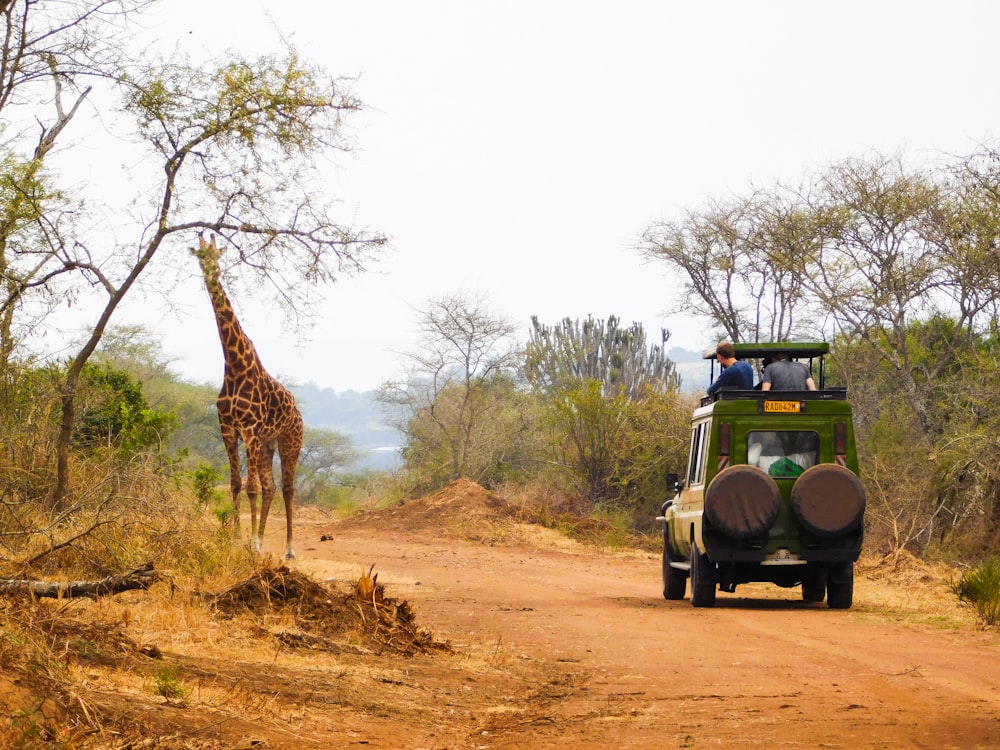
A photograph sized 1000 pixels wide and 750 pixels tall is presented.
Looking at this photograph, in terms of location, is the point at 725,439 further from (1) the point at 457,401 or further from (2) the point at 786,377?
(1) the point at 457,401

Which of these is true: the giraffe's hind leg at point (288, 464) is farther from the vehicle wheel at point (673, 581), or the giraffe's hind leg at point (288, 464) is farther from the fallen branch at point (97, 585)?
the fallen branch at point (97, 585)

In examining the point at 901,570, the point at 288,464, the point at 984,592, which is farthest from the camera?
the point at 288,464

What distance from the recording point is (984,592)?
39.7 feet

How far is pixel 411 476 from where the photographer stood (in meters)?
37.4

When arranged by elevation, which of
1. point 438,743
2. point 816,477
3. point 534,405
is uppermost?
point 534,405

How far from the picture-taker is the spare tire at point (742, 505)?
12758 millimetres

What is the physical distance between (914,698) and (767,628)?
13.2 feet

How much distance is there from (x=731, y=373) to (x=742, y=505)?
1.74m

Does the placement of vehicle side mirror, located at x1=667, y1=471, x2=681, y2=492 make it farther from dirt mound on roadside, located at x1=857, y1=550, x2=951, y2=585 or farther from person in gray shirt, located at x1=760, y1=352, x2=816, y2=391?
dirt mound on roadside, located at x1=857, y1=550, x2=951, y2=585

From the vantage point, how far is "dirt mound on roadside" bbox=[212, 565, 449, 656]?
9.81m

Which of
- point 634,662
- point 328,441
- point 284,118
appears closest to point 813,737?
point 634,662

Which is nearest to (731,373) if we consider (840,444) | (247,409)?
(840,444)

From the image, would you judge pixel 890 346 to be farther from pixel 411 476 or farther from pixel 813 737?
pixel 813 737

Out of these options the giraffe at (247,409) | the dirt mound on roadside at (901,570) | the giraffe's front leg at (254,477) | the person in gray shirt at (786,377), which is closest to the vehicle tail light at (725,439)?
the person in gray shirt at (786,377)
